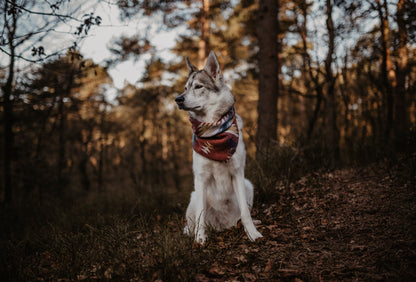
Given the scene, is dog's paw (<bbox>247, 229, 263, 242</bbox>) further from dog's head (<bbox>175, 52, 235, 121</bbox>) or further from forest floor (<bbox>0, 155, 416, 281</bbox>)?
dog's head (<bbox>175, 52, 235, 121</bbox>)

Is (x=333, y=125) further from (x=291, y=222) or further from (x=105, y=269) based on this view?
(x=105, y=269)

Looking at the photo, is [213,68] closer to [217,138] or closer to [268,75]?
[217,138]

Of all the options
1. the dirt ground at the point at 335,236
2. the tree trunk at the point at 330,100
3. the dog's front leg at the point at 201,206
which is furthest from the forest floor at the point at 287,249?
the tree trunk at the point at 330,100

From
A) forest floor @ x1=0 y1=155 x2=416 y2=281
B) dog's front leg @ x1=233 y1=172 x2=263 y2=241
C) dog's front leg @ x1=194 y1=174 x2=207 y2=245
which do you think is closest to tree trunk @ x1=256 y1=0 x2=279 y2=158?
forest floor @ x1=0 y1=155 x2=416 y2=281

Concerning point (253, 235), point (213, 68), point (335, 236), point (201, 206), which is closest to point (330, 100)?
point (213, 68)

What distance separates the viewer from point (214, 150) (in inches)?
123

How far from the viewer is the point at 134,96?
1574 centimetres

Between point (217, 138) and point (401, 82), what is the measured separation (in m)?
5.45

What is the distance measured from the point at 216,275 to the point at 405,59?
22.0 feet

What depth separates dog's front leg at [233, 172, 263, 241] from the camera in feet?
10.2

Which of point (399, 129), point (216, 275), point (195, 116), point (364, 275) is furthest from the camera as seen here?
point (399, 129)

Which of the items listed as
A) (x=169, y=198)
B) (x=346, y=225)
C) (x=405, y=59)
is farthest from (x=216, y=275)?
(x=405, y=59)

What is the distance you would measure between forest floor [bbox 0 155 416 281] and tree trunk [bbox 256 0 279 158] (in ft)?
9.42

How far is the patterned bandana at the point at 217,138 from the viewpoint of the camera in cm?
313
